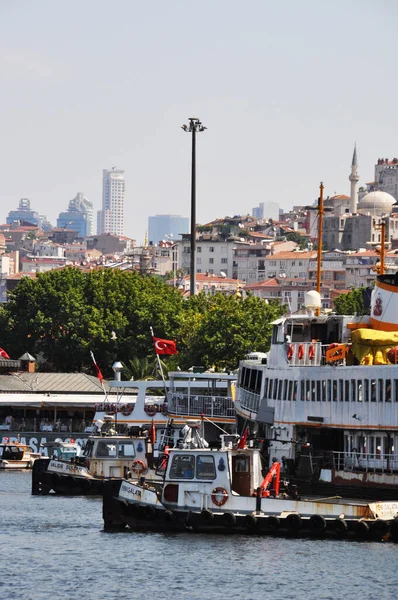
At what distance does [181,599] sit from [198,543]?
23.6 feet

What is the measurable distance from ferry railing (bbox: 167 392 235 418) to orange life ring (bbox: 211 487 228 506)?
28.7 metres

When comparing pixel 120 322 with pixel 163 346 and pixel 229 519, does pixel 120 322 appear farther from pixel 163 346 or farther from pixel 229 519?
pixel 229 519

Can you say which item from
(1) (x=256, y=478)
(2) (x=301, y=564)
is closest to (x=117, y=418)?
(1) (x=256, y=478)

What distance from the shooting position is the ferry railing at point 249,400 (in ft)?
238

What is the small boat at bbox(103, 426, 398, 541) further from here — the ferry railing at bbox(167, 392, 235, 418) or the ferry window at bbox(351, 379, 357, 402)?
the ferry railing at bbox(167, 392, 235, 418)

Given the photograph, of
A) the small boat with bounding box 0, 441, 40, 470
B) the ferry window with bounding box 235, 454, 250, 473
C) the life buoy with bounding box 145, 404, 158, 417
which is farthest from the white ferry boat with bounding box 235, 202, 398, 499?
the small boat with bounding box 0, 441, 40, 470

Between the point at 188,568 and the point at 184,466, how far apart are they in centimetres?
558

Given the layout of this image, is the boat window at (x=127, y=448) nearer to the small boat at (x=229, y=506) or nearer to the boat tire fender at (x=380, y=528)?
the small boat at (x=229, y=506)

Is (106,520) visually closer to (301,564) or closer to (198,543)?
(198,543)

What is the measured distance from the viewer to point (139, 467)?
69.1 m

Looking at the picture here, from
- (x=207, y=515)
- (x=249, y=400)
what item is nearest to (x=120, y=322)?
(x=249, y=400)

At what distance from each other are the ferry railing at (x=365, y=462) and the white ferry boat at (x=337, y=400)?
1.4 inches

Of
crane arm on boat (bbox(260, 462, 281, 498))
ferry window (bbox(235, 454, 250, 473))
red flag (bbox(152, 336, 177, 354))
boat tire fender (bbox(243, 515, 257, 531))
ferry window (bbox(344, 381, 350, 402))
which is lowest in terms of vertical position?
boat tire fender (bbox(243, 515, 257, 531))

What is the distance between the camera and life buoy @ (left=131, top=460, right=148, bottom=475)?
6888 centimetres
